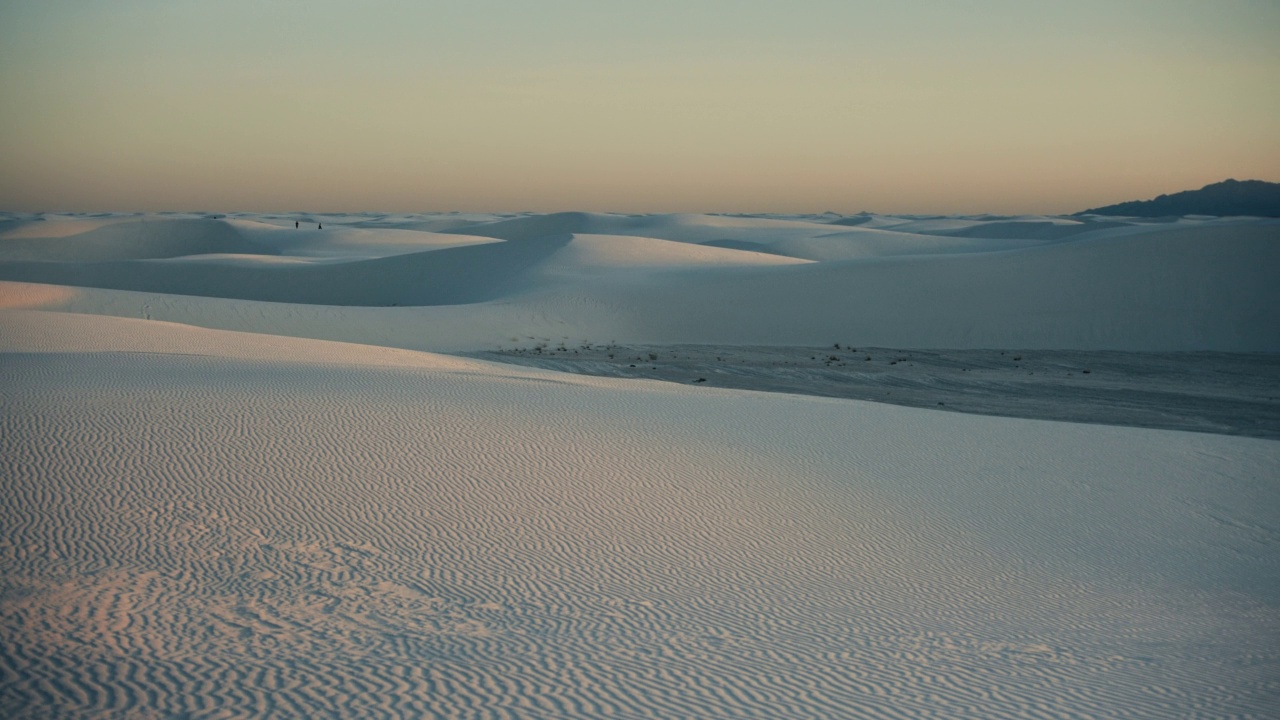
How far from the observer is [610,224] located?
63.0 m

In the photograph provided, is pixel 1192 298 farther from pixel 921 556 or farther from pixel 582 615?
pixel 582 615

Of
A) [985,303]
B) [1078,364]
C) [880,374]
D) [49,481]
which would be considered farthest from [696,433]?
[985,303]

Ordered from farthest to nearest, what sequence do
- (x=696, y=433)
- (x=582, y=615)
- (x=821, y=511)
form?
(x=696, y=433) < (x=821, y=511) < (x=582, y=615)

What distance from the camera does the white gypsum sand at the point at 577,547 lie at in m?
4.86

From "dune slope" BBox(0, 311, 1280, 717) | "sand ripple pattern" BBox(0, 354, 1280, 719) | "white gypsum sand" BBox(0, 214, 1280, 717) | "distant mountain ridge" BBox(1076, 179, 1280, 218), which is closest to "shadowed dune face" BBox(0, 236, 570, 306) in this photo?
"white gypsum sand" BBox(0, 214, 1280, 717)

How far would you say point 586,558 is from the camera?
693 centimetres

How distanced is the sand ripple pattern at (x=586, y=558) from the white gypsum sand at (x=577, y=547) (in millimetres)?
30

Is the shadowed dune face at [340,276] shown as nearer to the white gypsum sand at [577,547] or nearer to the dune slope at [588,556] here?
the white gypsum sand at [577,547]

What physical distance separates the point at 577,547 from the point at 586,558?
209 millimetres

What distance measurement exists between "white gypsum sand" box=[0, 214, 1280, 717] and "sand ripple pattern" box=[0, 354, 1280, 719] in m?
0.03

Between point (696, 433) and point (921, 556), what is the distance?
338cm

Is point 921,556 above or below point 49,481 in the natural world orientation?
below

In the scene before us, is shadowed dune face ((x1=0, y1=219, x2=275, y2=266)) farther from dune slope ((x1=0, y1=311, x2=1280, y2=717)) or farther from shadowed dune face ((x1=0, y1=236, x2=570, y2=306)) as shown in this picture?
dune slope ((x1=0, y1=311, x2=1280, y2=717))

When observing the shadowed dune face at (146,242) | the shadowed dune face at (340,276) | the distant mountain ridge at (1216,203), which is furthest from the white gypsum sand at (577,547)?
the distant mountain ridge at (1216,203)
